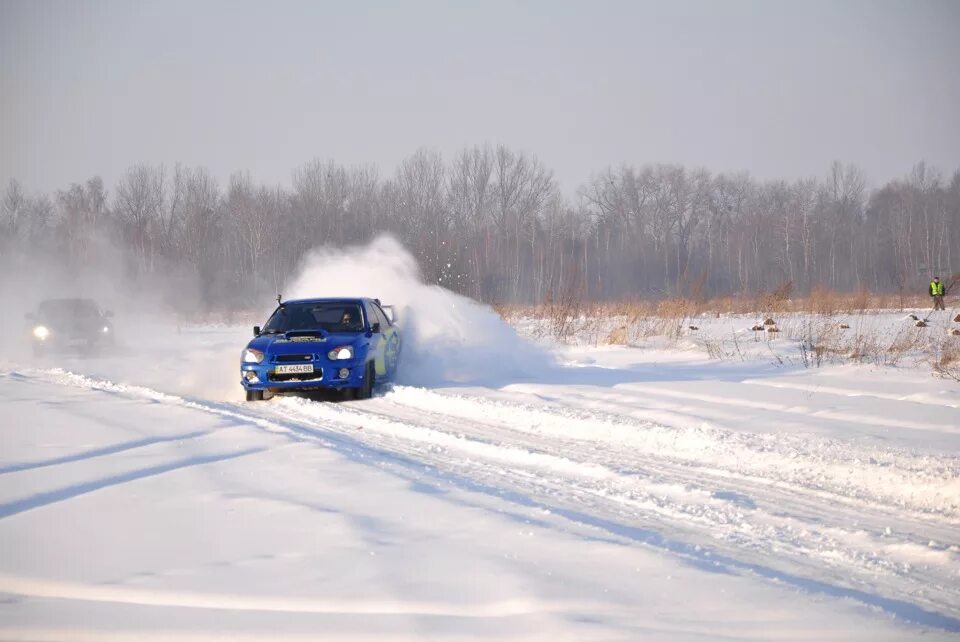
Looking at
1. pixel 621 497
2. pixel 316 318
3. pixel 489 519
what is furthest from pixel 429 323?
pixel 489 519

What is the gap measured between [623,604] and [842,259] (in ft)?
256

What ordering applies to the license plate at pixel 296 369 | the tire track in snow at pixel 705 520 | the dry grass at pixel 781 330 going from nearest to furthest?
the tire track in snow at pixel 705 520, the license plate at pixel 296 369, the dry grass at pixel 781 330

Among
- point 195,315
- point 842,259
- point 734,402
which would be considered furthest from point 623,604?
point 842,259

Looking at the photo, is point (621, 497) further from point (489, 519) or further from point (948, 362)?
point (948, 362)

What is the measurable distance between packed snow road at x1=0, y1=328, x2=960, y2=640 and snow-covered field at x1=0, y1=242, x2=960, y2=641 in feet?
0.07

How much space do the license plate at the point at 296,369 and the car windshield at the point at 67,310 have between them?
1349cm

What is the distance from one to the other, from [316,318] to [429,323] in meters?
3.62

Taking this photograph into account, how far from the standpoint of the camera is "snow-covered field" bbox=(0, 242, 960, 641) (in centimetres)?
399

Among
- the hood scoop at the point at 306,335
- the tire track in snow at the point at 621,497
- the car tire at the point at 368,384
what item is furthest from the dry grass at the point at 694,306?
the tire track in snow at the point at 621,497

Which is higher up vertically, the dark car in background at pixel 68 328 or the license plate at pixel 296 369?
the dark car in background at pixel 68 328

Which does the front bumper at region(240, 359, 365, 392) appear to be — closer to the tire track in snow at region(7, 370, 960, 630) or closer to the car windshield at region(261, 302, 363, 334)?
the tire track in snow at region(7, 370, 960, 630)

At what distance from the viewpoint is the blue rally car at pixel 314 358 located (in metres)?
12.4

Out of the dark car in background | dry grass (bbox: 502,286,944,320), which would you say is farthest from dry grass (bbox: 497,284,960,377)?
the dark car in background

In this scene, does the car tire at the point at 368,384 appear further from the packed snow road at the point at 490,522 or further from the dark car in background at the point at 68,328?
the dark car in background at the point at 68,328
